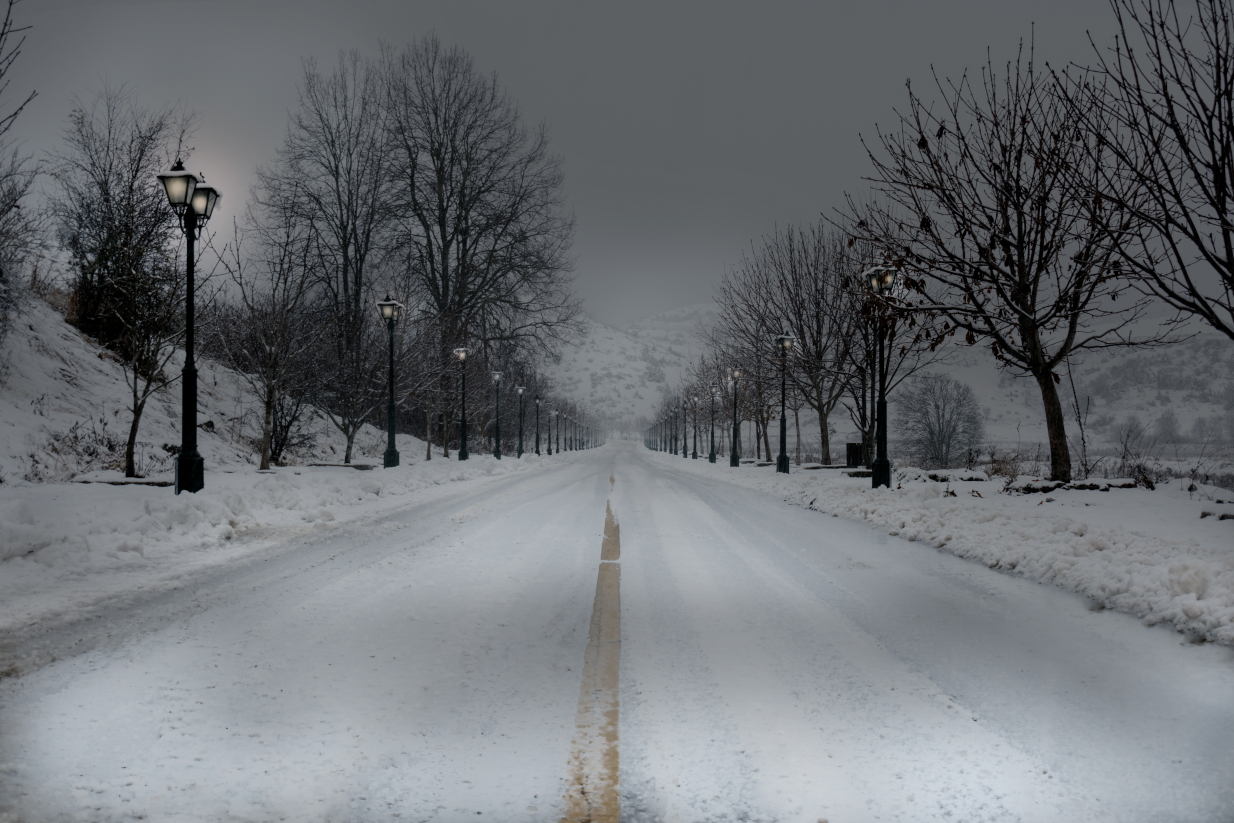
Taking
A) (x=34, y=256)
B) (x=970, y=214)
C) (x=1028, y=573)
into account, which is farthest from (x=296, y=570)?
(x=34, y=256)

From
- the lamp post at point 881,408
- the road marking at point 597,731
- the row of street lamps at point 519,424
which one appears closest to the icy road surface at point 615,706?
the road marking at point 597,731

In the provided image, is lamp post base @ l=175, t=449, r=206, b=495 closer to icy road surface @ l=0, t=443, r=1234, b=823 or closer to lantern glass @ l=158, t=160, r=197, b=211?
lantern glass @ l=158, t=160, r=197, b=211

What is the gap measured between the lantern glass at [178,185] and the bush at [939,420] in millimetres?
63509

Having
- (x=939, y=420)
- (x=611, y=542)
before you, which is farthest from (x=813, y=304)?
(x=939, y=420)

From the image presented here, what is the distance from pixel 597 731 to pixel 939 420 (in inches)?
2758

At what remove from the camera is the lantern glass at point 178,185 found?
10727mm

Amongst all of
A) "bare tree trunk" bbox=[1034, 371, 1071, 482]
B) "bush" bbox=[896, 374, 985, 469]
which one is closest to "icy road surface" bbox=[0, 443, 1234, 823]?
"bare tree trunk" bbox=[1034, 371, 1071, 482]

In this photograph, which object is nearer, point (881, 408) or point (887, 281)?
point (881, 408)

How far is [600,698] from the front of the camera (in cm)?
317

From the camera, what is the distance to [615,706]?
10.1ft

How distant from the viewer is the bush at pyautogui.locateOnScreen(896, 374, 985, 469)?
2571 inches

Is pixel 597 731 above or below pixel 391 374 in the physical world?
below

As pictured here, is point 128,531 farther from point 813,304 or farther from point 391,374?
point 813,304

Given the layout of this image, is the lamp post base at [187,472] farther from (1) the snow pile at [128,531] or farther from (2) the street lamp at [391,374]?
(2) the street lamp at [391,374]
